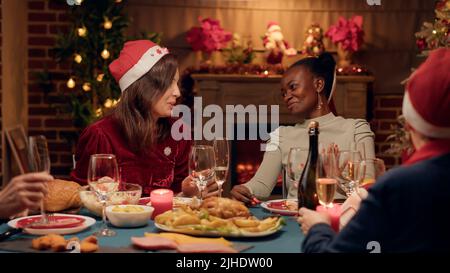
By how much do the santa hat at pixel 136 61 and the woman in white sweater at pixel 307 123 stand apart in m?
0.57

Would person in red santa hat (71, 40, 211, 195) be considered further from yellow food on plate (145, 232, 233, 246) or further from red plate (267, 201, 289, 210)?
yellow food on plate (145, 232, 233, 246)

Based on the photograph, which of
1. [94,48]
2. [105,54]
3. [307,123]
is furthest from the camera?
[94,48]

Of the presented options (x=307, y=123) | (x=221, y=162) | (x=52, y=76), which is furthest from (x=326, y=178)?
(x=52, y=76)

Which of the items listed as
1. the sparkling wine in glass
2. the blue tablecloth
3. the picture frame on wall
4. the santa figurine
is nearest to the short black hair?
the sparkling wine in glass

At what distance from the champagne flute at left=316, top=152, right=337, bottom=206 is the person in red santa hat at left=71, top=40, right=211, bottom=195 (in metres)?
1.05

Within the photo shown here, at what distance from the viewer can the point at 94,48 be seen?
459cm

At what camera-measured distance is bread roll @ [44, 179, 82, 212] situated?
2023 millimetres

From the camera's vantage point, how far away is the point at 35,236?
175 cm

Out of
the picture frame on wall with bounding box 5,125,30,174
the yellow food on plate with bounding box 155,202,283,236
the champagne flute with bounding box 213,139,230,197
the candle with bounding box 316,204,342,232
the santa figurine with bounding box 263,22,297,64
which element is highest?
the santa figurine with bounding box 263,22,297,64

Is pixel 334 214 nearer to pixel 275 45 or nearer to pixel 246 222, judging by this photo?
pixel 246 222

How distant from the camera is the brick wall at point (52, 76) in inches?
195

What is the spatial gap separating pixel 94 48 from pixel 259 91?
1243 millimetres
